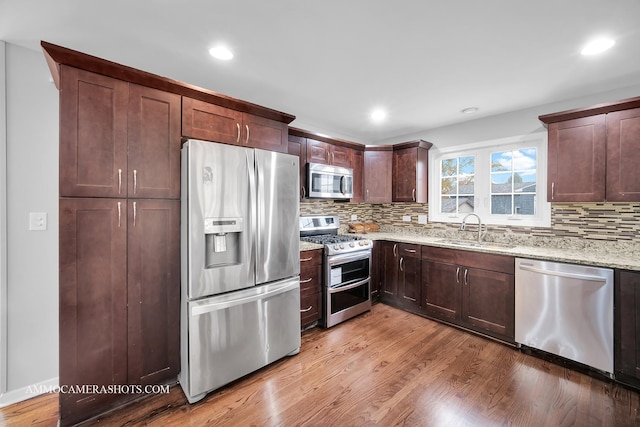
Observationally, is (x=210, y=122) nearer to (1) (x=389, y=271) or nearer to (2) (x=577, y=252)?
(1) (x=389, y=271)

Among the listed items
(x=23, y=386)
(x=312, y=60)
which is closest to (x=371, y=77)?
(x=312, y=60)

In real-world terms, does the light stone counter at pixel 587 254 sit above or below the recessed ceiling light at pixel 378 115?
below

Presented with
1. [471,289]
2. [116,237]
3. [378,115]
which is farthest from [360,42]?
[471,289]

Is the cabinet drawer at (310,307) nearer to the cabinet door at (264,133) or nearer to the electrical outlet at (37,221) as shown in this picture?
the cabinet door at (264,133)

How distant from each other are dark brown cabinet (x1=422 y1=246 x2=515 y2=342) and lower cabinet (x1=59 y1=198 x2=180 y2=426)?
265cm

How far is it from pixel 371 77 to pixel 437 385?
2.54 m

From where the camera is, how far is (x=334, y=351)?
2.54m

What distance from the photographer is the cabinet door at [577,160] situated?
2.39 m

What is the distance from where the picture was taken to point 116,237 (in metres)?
1.78

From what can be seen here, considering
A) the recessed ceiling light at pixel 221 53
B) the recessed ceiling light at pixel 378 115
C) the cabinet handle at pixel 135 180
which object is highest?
the recessed ceiling light at pixel 378 115

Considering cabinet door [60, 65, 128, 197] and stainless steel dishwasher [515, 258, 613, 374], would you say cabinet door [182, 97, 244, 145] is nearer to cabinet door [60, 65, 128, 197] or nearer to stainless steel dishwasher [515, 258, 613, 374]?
cabinet door [60, 65, 128, 197]

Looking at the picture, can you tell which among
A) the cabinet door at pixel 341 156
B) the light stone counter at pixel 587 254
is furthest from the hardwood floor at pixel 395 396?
the cabinet door at pixel 341 156

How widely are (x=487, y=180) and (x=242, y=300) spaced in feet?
10.4

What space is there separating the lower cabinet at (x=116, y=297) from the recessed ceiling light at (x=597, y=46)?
309cm
